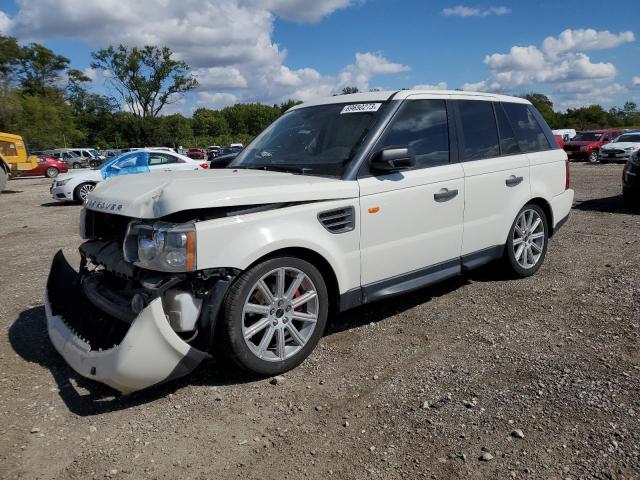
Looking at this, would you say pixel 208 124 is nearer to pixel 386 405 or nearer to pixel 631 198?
pixel 631 198

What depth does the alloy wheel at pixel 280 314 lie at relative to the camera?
3270mm

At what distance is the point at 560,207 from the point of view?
5703mm

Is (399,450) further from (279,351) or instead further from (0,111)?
(0,111)

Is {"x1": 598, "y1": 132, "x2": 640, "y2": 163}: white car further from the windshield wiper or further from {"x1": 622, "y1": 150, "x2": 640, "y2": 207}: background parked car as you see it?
the windshield wiper

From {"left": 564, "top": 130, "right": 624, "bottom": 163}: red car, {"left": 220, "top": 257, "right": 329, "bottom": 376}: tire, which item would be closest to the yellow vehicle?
{"left": 220, "top": 257, "right": 329, "bottom": 376}: tire

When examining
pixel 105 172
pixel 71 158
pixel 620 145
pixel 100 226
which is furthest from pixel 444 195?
pixel 71 158

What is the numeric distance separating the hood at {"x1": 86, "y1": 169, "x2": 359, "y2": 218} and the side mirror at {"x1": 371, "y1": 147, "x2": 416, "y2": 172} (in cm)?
25

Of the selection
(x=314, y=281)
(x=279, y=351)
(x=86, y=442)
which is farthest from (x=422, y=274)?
(x=86, y=442)

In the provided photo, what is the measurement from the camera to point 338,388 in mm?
3277

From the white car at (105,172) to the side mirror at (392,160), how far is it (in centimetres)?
1050

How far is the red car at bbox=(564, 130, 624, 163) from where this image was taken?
26.2 meters

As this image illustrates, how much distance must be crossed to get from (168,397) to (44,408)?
28.7 inches

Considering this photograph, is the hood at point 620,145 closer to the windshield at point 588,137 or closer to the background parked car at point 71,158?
the windshield at point 588,137

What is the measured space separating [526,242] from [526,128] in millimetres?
1181
